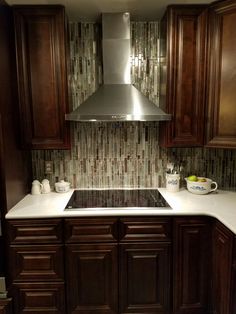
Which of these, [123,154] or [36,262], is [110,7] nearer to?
[123,154]

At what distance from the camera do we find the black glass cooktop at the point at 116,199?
182 centimetres

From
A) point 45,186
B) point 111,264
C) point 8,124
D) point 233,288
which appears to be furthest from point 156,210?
point 8,124

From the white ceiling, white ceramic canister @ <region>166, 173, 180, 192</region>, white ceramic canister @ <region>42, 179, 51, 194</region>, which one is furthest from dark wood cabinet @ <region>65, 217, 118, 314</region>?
the white ceiling

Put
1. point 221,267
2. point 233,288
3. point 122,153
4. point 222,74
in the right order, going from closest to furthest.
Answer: point 233,288, point 221,267, point 222,74, point 122,153

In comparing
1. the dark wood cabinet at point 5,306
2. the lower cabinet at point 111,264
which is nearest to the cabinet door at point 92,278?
the lower cabinet at point 111,264

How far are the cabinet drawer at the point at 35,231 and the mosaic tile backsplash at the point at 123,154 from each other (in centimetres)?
64

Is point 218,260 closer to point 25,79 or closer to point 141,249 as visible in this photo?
point 141,249

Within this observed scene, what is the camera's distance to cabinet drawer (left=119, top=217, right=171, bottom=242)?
1.72 m

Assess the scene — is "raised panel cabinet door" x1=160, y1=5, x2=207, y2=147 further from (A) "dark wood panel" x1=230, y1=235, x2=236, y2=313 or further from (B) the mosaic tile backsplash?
(A) "dark wood panel" x1=230, y1=235, x2=236, y2=313

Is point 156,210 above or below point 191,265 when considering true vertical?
above

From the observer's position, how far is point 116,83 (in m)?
1.98

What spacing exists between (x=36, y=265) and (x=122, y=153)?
46.7 inches

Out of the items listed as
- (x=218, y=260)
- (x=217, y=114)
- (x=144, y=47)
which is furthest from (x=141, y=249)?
(x=144, y=47)

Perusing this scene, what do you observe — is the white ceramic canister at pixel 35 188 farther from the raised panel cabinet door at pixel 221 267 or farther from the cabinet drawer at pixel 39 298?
the raised panel cabinet door at pixel 221 267
